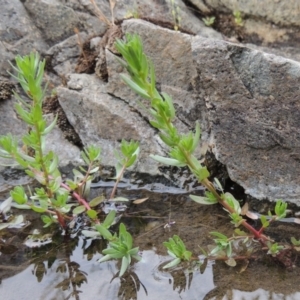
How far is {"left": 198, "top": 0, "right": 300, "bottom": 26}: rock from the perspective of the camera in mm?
3668

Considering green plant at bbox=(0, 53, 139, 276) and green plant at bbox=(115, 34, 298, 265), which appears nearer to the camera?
green plant at bbox=(115, 34, 298, 265)

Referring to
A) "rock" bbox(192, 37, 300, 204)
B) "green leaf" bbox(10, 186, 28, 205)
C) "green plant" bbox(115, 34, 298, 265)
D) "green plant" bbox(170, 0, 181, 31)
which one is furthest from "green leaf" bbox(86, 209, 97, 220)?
"green plant" bbox(170, 0, 181, 31)

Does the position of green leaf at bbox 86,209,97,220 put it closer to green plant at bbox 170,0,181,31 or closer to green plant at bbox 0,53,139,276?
green plant at bbox 0,53,139,276

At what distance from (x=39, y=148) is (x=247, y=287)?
45.9 inches

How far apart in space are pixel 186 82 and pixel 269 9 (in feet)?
4.56

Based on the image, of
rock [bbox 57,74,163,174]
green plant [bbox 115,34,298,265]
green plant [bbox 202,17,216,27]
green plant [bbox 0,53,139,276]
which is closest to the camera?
green plant [bbox 115,34,298,265]

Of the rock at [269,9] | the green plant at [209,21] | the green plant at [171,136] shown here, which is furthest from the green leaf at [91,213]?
the rock at [269,9]

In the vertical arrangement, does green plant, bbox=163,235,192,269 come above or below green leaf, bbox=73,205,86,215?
above

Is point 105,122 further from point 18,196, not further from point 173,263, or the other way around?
point 173,263

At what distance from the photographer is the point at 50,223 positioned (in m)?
2.35

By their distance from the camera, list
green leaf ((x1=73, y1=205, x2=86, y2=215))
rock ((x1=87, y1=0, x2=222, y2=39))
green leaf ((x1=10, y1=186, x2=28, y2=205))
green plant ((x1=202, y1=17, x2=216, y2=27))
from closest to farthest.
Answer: green leaf ((x1=10, y1=186, x2=28, y2=205)) → green leaf ((x1=73, y1=205, x2=86, y2=215)) → rock ((x1=87, y1=0, x2=222, y2=39)) → green plant ((x1=202, y1=17, x2=216, y2=27))

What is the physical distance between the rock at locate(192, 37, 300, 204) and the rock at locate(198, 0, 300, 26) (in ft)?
4.98

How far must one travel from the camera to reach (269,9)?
12.4ft

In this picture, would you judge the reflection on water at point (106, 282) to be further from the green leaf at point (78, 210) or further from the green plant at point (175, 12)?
the green plant at point (175, 12)
